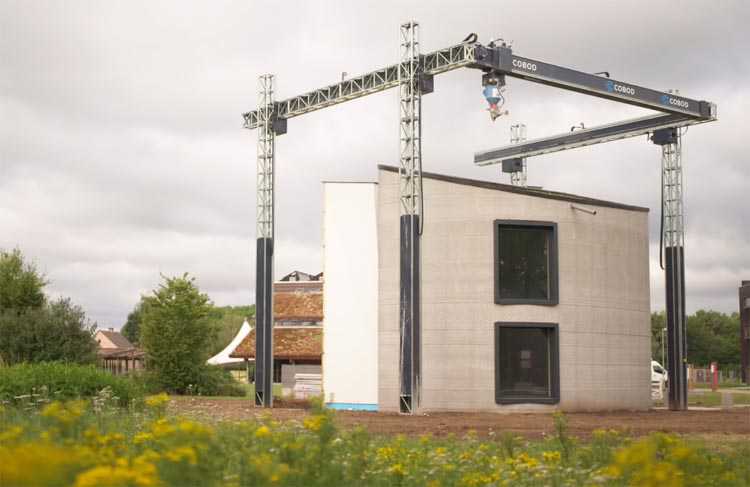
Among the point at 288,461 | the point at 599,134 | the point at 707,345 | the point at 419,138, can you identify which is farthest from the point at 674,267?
the point at 707,345

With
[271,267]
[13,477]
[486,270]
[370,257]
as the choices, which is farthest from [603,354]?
[13,477]

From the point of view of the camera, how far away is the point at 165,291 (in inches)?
1574

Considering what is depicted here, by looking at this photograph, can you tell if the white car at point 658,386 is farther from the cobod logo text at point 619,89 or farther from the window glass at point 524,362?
the cobod logo text at point 619,89

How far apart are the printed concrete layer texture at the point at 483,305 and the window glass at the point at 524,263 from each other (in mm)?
410

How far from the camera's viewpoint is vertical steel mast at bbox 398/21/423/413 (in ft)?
91.9

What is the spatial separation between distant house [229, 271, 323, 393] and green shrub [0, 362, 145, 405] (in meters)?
19.7

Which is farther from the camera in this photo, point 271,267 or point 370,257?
point 271,267

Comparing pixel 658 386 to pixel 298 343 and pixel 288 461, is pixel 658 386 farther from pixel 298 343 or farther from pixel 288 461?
pixel 288 461

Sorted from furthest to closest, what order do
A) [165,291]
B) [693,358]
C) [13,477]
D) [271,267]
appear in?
[693,358] → [165,291] → [271,267] → [13,477]

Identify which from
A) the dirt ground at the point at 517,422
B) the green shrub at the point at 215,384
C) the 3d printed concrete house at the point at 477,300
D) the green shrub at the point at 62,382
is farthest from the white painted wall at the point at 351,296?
the green shrub at the point at 215,384

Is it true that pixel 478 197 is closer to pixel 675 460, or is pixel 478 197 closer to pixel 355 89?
pixel 355 89

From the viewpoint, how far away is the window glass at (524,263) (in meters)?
30.0

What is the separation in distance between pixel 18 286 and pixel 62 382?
18.0 meters

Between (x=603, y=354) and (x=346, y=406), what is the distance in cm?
840
